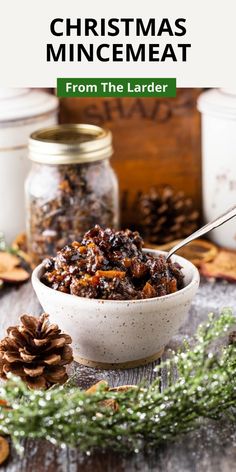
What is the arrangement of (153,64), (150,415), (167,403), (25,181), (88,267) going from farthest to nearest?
(25,181) → (153,64) → (88,267) → (167,403) → (150,415)

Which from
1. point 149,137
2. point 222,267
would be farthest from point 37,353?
point 149,137

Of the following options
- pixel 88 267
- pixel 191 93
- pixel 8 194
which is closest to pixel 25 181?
pixel 8 194

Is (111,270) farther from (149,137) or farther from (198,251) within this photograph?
(149,137)

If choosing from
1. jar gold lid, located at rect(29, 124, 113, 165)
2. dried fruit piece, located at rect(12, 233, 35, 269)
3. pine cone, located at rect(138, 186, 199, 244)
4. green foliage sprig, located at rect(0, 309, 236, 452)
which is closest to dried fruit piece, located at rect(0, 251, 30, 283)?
dried fruit piece, located at rect(12, 233, 35, 269)

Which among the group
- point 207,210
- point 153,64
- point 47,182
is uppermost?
point 153,64

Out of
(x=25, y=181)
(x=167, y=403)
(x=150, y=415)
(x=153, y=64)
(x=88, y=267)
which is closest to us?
(x=150, y=415)

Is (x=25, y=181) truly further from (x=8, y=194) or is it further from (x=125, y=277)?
(x=125, y=277)
